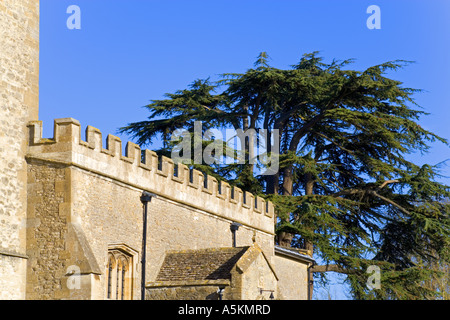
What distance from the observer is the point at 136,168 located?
67.2ft

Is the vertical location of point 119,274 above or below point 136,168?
below

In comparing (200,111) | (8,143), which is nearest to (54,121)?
(8,143)

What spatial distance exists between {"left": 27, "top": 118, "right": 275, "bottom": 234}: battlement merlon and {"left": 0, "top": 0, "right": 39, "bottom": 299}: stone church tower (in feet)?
1.42

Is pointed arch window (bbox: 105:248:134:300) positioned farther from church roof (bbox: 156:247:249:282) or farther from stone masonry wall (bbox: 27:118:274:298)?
church roof (bbox: 156:247:249:282)

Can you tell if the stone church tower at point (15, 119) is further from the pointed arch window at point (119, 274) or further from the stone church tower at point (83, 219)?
the pointed arch window at point (119, 274)

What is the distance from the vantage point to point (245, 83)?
110 feet

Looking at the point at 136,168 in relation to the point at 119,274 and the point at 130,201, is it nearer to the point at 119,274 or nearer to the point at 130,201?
the point at 130,201

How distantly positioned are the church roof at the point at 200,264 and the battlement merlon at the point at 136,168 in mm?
1732

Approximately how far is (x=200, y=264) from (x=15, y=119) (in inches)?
213

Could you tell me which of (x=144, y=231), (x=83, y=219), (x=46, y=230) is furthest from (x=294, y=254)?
(x=46, y=230)

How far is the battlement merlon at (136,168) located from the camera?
60.1ft

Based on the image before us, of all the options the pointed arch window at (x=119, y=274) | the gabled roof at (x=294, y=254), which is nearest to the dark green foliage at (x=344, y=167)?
the gabled roof at (x=294, y=254)

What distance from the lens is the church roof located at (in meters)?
19.4
